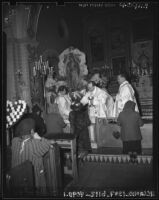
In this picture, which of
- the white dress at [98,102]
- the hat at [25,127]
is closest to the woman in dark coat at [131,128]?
the white dress at [98,102]

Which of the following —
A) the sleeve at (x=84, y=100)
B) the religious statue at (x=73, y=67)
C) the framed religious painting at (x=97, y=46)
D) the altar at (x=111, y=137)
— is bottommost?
the altar at (x=111, y=137)

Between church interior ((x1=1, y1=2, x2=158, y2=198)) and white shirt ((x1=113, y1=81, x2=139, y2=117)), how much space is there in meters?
0.07

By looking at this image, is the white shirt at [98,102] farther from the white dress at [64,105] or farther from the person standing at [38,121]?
the person standing at [38,121]

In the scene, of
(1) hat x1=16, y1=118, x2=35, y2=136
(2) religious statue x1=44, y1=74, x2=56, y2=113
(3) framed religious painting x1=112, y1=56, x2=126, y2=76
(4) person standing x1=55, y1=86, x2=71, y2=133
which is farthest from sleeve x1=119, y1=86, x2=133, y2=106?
(1) hat x1=16, y1=118, x2=35, y2=136

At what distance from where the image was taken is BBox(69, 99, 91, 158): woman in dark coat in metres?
4.23

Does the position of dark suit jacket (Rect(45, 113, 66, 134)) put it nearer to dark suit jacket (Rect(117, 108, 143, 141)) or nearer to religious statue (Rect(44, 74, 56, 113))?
religious statue (Rect(44, 74, 56, 113))

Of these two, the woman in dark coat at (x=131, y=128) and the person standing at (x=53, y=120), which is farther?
the person standing at (x=53, y=120)

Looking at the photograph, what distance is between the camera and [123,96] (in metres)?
4.14

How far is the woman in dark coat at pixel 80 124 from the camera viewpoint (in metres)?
4.23

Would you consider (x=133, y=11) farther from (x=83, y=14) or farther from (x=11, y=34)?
(x=11, y=34)

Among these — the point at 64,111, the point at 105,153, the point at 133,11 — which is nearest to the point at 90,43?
the point at 133,11

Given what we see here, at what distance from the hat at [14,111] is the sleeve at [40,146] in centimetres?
39

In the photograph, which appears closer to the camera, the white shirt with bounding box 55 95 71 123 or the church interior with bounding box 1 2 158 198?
the church interior with bounding box 1 2 158 198

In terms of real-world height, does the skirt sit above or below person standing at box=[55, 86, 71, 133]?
below
